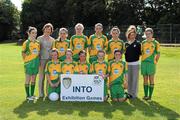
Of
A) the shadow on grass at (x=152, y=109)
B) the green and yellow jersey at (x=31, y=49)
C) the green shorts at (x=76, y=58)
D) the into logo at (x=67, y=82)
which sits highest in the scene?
the green and yellow jersey at (x=31, y=49)

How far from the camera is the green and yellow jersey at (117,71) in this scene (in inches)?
400

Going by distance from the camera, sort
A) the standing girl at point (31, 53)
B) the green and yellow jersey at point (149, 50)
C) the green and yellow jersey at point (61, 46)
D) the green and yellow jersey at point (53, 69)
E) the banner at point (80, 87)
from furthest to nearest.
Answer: the green and yellow jersey at point (61, 46) → the green and yellow jersey at point (149, 50) → the green and yellow jersey at point (53, 69) → the standing girl at point (31, 53) → the banner at point (80, 87)

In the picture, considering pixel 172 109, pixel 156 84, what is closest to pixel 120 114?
pixel 172 109

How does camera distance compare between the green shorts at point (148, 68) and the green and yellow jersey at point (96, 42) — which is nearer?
the green shorts at point (148, 68)

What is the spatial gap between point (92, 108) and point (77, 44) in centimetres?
213

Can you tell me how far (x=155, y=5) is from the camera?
5616 cm

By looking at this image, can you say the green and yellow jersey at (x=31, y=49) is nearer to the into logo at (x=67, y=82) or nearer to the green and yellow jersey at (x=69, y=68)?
the green and yellow jersey at (x=69, y=68)

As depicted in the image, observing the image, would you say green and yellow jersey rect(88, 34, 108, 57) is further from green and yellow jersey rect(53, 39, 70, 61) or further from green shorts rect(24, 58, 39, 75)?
green shorts rect(24, 58, 39, 75)

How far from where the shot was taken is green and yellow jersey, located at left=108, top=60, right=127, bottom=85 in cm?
1015

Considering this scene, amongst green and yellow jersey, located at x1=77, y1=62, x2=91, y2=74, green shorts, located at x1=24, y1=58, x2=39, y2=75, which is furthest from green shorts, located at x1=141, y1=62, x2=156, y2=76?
green shorts, located at x1=24, y1=58, x2=39, y2=75

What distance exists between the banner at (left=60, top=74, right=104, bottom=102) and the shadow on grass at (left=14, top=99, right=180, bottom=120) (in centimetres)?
20

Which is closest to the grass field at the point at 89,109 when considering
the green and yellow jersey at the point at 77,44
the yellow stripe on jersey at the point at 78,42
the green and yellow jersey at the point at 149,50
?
the green and yellow jersey at the point at 149,50

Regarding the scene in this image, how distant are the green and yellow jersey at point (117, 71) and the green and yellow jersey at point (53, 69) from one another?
1.32m

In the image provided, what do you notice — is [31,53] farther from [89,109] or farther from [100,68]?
[89,109]
